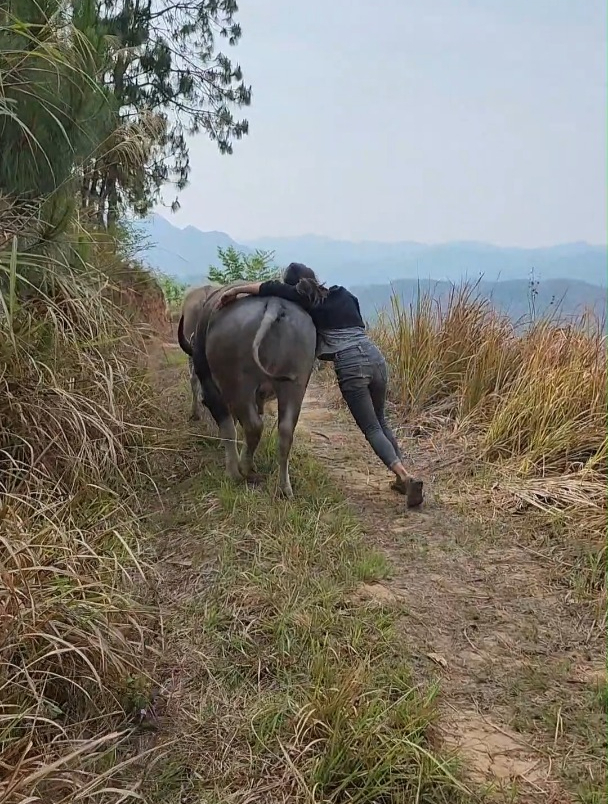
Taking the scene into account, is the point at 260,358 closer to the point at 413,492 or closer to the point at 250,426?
the point at 250,426

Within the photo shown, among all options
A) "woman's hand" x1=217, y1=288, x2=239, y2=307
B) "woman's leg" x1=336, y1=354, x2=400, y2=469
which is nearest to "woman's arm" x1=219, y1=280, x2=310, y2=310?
"woman's hand" x1=217, y1=288, x2=239, y2=307

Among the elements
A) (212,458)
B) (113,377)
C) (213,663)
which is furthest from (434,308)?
(213,663)

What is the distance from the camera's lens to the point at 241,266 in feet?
36.1

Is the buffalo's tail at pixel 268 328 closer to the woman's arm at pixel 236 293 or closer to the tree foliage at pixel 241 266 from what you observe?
the woman's arm at pixel 236 293

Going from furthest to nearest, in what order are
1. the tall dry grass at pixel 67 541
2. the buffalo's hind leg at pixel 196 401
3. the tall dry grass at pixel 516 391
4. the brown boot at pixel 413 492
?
the buffalo's hind leg at pixel 196 401 → the tall dry grass at pixel 516 391 → the brown boot at pixel 413 492 → the tall dry grass at pixel 67 541

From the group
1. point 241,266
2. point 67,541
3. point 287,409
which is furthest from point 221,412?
point 241,266

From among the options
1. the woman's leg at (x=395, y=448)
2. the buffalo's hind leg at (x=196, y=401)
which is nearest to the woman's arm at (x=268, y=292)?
the woman's leg at (x=395, y=448)

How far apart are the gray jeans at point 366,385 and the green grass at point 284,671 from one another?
0.63 meters

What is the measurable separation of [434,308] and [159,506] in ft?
12.1

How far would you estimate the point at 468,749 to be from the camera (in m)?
2.35

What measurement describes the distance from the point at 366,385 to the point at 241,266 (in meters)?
Result: 7.05

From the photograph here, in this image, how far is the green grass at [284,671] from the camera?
6.95ft

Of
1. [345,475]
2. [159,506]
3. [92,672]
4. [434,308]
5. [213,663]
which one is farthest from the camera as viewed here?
[434,308]

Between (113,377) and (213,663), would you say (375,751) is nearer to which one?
(213,663)
